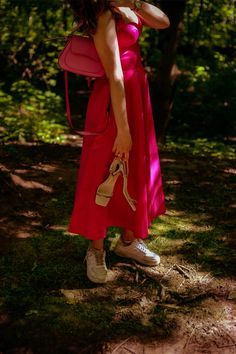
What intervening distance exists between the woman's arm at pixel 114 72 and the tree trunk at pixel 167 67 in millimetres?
4212

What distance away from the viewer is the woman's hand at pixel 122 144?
2.81 metres

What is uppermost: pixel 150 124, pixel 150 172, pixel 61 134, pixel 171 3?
pixel 171 3

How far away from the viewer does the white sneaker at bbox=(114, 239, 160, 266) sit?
3369 mm

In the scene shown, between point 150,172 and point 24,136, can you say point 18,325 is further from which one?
point 24,136

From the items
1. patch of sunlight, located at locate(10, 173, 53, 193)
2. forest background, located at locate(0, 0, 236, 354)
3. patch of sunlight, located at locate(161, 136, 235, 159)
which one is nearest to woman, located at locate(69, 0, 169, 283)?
forest background, located at locate(0, 0, 236, 354)

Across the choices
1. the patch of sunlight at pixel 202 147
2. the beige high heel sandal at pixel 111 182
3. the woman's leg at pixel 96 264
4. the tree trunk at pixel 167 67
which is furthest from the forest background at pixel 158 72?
the beige high heel sandal at pixel 111 182

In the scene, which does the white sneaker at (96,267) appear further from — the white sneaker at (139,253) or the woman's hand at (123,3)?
the woman's hand at (123,3)

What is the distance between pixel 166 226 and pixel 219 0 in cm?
503

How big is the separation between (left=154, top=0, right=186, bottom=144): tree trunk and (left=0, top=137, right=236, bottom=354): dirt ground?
273cm

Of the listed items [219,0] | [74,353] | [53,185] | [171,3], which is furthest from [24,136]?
[74,353]

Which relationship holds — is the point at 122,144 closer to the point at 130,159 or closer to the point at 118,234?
the point at 130,159

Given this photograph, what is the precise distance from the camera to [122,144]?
112 inches

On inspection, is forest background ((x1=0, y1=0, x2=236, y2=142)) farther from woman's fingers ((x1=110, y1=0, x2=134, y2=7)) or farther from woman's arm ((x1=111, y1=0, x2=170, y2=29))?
woman's fingers ((x1=110, y1=0, x2=134, y2=7))

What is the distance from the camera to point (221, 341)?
2.64 metres
